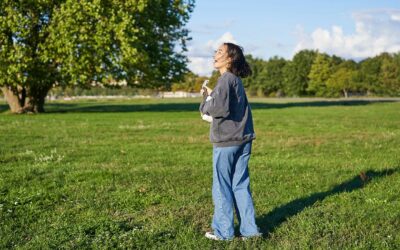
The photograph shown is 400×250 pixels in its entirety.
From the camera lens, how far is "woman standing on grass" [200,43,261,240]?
6277 millimetres

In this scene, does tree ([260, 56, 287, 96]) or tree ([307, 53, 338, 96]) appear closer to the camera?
tree ([307, 53, 338, 96])

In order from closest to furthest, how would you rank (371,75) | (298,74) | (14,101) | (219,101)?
(219,101)
(14,101)
(371,75)
(298,74)

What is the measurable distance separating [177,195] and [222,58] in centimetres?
343

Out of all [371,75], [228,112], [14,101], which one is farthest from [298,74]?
[228,112]

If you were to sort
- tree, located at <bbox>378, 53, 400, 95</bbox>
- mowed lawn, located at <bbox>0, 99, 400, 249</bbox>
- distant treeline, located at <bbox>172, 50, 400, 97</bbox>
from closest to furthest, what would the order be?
mowed lawn, located at <bbox>0, 99, 400, 249</bbox>, tree, located at <bbox>378, 53, 400, 95</bbox>, distant treeline, located at <bbox>172, 50, 400, 97</bbox>

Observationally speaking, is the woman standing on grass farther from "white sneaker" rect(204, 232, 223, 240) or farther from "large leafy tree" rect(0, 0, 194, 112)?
"large leafy tree" rect(0, 0, 194, 112)

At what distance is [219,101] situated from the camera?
20.3ft

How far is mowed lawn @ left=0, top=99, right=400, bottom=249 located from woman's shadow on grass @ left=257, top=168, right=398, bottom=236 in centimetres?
2

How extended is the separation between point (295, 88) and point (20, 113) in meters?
106

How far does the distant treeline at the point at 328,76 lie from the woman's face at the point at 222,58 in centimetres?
10483

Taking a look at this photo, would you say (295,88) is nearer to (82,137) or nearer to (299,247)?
(82,137)

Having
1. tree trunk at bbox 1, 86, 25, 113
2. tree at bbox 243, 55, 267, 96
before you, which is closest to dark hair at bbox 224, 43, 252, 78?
tree trunk at bbox 1, 86, 25, 113

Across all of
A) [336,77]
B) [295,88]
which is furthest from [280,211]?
[295,88]

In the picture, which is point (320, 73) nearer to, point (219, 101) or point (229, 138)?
point (229, 138)
